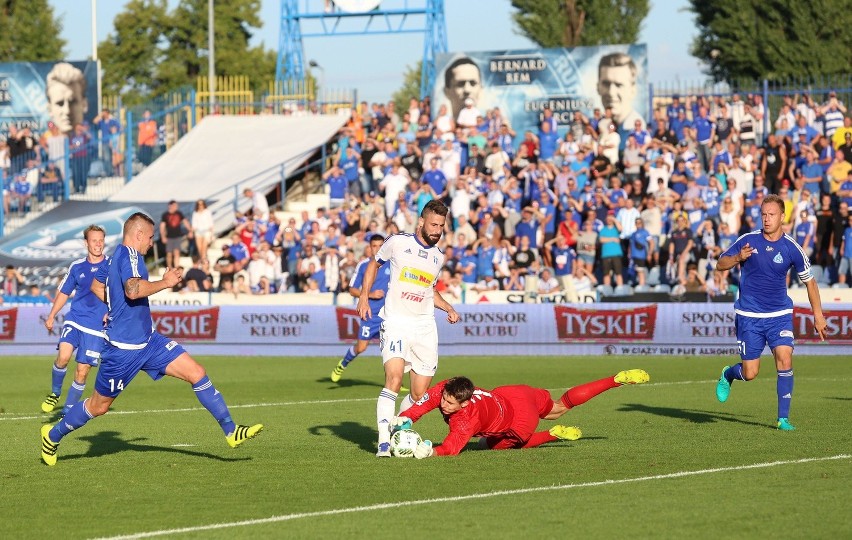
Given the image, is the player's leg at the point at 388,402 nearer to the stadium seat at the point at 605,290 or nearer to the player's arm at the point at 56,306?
the player's arm at the point at 56,306

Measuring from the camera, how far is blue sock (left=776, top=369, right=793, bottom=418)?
43.1ft

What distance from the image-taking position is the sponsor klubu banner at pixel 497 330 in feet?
79.3

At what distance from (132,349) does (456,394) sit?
8.79 feet

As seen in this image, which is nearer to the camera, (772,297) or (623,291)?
(772,297)

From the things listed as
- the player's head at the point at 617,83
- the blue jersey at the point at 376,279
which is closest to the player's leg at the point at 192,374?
the blue jersey at the point at 376,279

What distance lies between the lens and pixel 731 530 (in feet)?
26.8

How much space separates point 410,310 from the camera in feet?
38.7

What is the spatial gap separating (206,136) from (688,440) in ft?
95.7

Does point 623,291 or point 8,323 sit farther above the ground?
point 623,291

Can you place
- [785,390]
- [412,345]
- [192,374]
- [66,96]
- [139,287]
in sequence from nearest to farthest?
[139,287] → [192,374] → [412,345] → [785,390] → [66,96]

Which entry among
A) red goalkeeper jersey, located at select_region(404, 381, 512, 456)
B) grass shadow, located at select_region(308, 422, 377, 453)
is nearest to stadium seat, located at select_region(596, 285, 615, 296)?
grass shadow, located at select_region(308, 422, 377, 453)

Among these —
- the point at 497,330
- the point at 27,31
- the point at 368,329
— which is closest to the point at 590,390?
the point at 368,329

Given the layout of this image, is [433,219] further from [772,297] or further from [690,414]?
[690,414]

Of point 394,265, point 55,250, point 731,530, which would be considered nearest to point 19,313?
point 55,250
